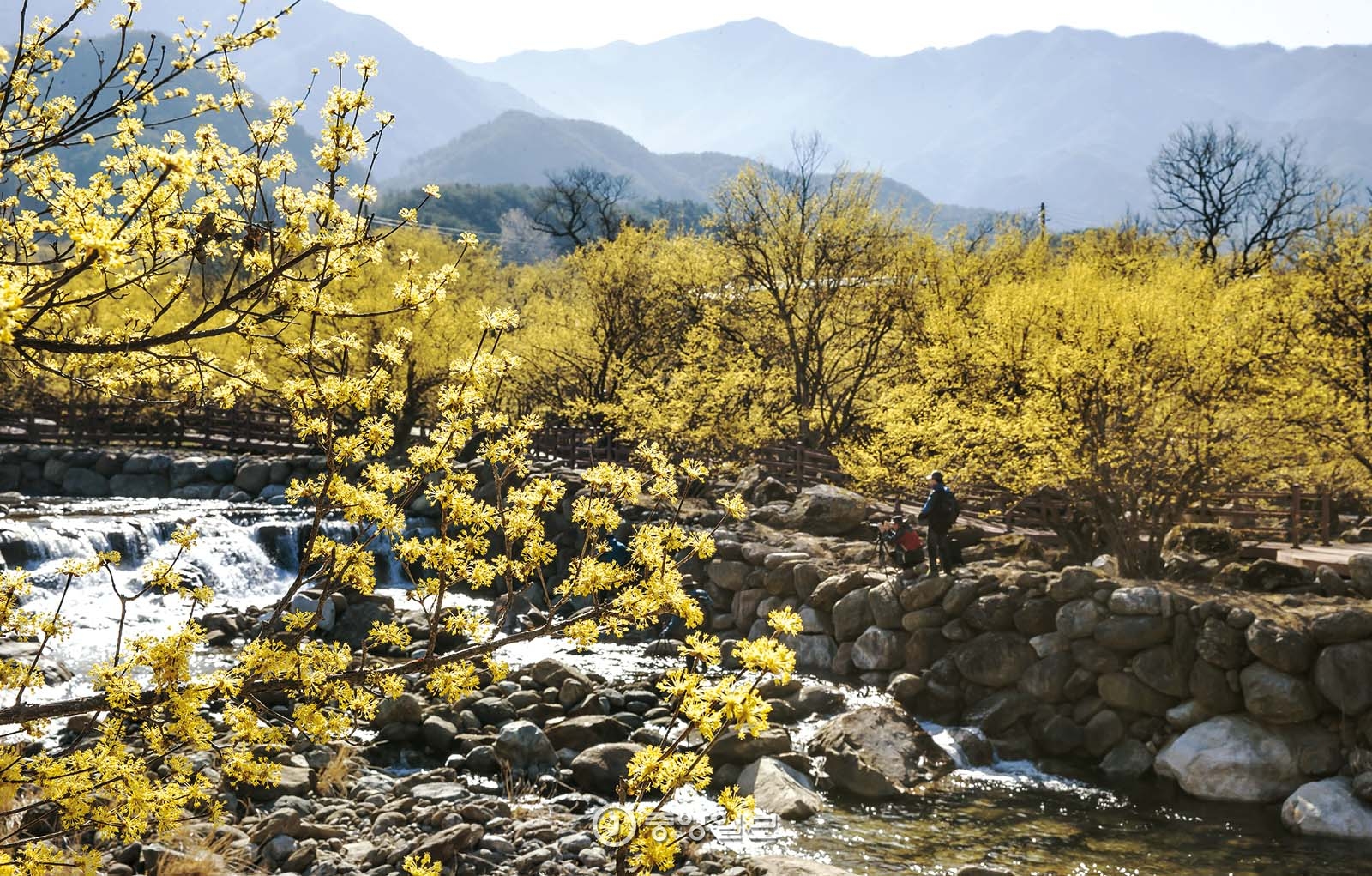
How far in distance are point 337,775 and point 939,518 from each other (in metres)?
8.90

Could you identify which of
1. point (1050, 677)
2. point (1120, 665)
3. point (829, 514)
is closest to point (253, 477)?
point (829, 514)

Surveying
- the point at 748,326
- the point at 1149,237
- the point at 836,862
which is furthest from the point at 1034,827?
the point at 1149,237

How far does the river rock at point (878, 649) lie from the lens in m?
15.1

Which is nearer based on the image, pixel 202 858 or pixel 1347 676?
pixel 202 858

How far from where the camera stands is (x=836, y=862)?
9586mm

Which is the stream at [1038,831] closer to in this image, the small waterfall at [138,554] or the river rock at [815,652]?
the river rock at [815,652]

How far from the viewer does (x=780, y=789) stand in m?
11.0

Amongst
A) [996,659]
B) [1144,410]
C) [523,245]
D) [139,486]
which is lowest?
[139,486]

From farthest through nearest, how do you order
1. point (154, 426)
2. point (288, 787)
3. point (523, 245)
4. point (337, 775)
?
1. point (523, 245)
2. point (154, 426)
3. point (337, 775)
4. point (288, 787)

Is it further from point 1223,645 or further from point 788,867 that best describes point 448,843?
point 1223,645

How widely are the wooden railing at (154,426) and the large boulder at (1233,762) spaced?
84.7 ft

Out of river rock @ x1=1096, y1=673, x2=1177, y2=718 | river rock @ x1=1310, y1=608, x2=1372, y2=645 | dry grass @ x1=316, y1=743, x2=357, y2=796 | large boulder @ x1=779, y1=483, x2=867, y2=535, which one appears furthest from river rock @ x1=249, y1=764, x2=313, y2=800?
large boulder @ x1=779, y1=483, x2=867, y2=535

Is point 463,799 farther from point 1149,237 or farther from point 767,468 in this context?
point 1149,237

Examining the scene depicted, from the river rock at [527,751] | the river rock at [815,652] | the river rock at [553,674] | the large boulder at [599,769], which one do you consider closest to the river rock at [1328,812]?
the river rock at [815,652]
